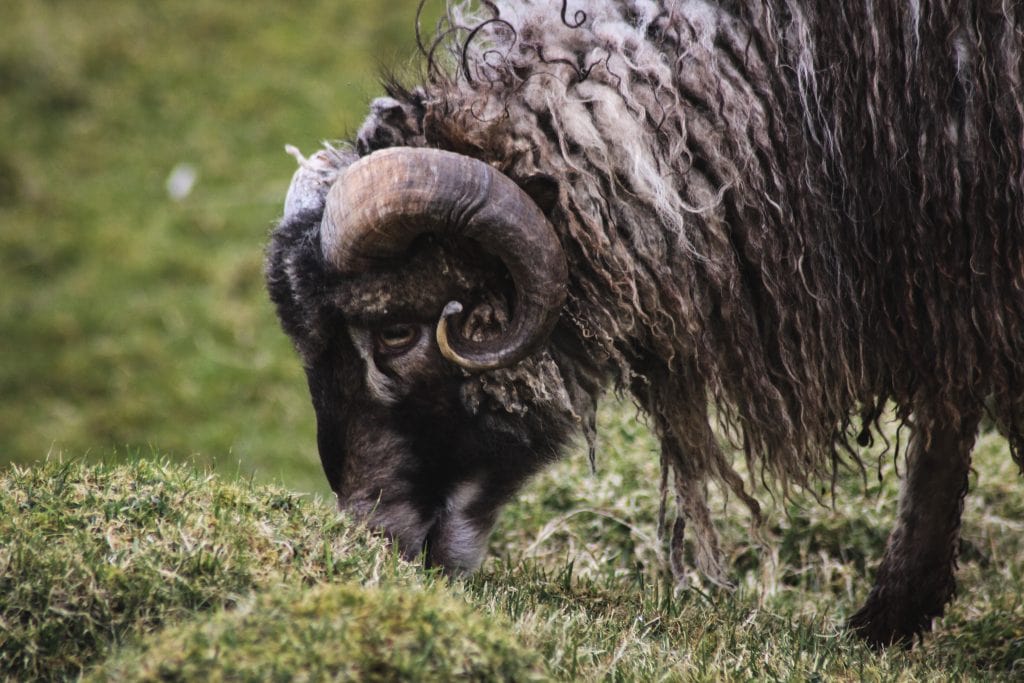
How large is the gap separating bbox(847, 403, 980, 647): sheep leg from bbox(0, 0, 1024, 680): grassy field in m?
0.14

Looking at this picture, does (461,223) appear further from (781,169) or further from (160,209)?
(160,209)

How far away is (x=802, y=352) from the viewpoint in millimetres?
4453

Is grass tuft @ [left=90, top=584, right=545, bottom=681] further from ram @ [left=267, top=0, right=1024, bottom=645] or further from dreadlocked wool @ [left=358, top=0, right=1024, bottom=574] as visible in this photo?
dreadlocked wool @ [left=358, top=0, right=1024, bottom=574]

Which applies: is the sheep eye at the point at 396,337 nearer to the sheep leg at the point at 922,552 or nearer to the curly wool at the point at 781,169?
the curly wool at the point at 781,169

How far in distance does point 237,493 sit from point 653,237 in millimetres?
1662

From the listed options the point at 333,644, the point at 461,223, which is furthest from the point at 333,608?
the point at 461,223

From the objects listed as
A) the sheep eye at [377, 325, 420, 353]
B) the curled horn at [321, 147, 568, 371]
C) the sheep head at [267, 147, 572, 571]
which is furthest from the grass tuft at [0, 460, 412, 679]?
the curled horn at [321, 147, 568, 371]

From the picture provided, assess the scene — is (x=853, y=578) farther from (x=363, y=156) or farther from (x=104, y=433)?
(x=104, y=433)

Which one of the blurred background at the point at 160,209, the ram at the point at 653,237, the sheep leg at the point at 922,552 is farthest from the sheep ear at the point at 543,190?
the blurred background at the point at 160,209

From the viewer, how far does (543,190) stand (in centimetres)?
421

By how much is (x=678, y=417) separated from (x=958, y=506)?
138cm

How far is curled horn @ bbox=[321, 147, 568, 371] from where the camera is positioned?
13.2 ft

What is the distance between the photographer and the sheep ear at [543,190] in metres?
4.18

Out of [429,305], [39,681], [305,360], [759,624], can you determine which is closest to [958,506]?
[759,624]
